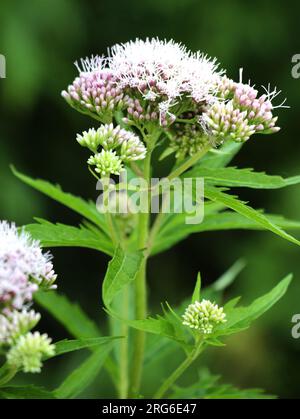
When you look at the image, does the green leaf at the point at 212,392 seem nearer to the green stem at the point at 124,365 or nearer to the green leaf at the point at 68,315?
the green stem at the point at 124,365

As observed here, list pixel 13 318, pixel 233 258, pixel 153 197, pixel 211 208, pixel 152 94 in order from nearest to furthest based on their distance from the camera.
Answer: pixel 13 318 < pixel 152 94 < pixel 153 197 < pixel 211 208 < pixel 233 258

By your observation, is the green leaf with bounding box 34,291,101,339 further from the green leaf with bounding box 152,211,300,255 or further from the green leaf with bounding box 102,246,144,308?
the green leaf with bounding box 102,246,144,308

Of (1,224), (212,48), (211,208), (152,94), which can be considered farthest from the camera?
(212,48)

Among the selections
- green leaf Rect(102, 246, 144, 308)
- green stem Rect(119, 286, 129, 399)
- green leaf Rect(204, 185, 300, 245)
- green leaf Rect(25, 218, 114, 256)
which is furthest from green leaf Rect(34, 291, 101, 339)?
green leaf Rect(204, 185, 300, 245)

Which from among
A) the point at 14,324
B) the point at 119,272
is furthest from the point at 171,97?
the point at 14,324

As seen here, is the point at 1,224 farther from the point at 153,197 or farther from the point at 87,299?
the point at 87,299
